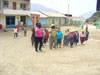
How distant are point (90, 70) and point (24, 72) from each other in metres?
2.34

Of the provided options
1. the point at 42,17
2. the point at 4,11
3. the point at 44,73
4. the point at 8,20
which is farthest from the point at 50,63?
the point at 42,17

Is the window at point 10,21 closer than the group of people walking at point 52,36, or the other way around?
the group of people walking at point 52,36

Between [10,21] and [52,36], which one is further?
[10,21]

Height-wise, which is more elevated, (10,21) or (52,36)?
(52,36)

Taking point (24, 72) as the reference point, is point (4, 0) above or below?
above

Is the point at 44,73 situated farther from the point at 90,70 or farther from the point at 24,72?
the point at 90,70

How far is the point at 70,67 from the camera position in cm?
663

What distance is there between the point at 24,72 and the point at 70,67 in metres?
1.76

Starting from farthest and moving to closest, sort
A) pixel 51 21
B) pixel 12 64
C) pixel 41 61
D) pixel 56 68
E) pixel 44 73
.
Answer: pixel 51 21, pixel 41 61, pixel 12 64, pixel 56 68, pixel 44 73

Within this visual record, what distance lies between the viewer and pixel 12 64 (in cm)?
718

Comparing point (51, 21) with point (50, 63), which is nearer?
point (50, 63)

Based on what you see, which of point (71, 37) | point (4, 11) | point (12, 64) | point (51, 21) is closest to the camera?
point (12, 64)

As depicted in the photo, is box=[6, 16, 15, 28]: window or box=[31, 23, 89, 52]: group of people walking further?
box=[6, 16, 15, 28]: window

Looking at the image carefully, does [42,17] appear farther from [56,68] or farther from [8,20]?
[56,68]
